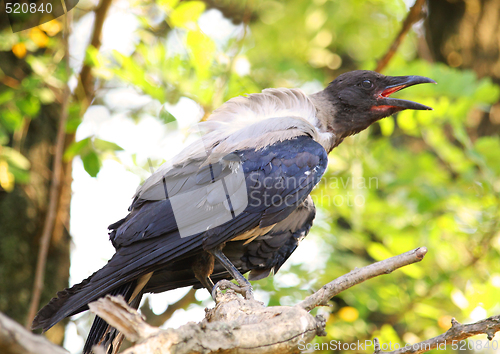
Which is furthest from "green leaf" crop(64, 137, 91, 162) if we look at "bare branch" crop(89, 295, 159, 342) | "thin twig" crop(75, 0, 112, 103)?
"bare branch" crop(89, 295, 159, 342)

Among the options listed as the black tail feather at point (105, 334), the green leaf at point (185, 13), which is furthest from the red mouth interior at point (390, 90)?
the black tail feather at point (105, 334)

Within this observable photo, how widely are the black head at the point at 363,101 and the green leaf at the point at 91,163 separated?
194 centimetres

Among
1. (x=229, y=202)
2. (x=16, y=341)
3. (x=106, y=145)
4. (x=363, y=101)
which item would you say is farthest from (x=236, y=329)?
(x=363, y=101)

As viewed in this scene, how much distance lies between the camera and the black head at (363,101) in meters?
3.75

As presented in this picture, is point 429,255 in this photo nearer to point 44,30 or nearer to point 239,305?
point 239,305

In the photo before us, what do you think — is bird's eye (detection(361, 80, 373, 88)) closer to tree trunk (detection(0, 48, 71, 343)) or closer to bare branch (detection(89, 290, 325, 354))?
bare branch (detection(89, 290, 325, 354))

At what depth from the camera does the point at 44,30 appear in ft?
14.6

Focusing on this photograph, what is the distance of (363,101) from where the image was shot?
3764mm

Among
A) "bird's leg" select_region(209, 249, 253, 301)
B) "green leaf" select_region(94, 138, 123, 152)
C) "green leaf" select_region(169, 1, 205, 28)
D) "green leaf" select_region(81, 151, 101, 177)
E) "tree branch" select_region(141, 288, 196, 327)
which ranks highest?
"green leaf" select_region(169, 1, 205, 28)

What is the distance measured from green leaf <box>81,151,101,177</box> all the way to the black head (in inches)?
76.3

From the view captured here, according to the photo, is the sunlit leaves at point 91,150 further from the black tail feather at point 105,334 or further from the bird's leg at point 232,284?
the bird's leg at point 232,284

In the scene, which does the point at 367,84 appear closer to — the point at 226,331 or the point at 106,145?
the point at 106,145

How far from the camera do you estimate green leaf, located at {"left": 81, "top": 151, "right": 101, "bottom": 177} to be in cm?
353

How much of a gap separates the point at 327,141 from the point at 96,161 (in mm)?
1844
